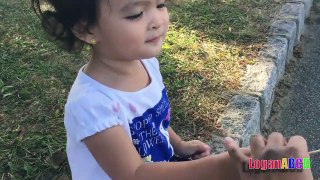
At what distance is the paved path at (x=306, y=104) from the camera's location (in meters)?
2.80

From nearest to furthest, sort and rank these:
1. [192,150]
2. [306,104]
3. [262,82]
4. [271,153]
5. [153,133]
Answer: [271,153], [153,133], [192,150], [262,82], [306,104]

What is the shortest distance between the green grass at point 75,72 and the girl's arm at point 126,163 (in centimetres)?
83

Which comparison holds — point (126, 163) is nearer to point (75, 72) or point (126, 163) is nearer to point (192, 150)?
point (192, 150)

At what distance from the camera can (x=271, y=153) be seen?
1117mm

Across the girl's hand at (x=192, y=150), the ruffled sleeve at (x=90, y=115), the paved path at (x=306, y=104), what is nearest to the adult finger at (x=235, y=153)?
the ruffled sleeve at (x=90, y=115)

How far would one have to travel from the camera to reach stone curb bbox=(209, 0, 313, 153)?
2391mm

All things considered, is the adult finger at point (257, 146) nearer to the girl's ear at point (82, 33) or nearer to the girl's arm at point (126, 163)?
the girl's arm at point (126, 163)

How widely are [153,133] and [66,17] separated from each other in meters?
0.47

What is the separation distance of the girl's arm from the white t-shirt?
0.03 m

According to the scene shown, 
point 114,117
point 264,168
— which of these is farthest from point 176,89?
point 264,168

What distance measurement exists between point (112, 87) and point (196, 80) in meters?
1.35

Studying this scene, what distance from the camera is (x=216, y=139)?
229 centimetres

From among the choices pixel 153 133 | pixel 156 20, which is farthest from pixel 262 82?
pixel 156 20

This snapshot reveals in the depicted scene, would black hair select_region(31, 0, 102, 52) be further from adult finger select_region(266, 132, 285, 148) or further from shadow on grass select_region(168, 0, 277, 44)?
shadow on grass select_region(168, 0, 277, 44)
